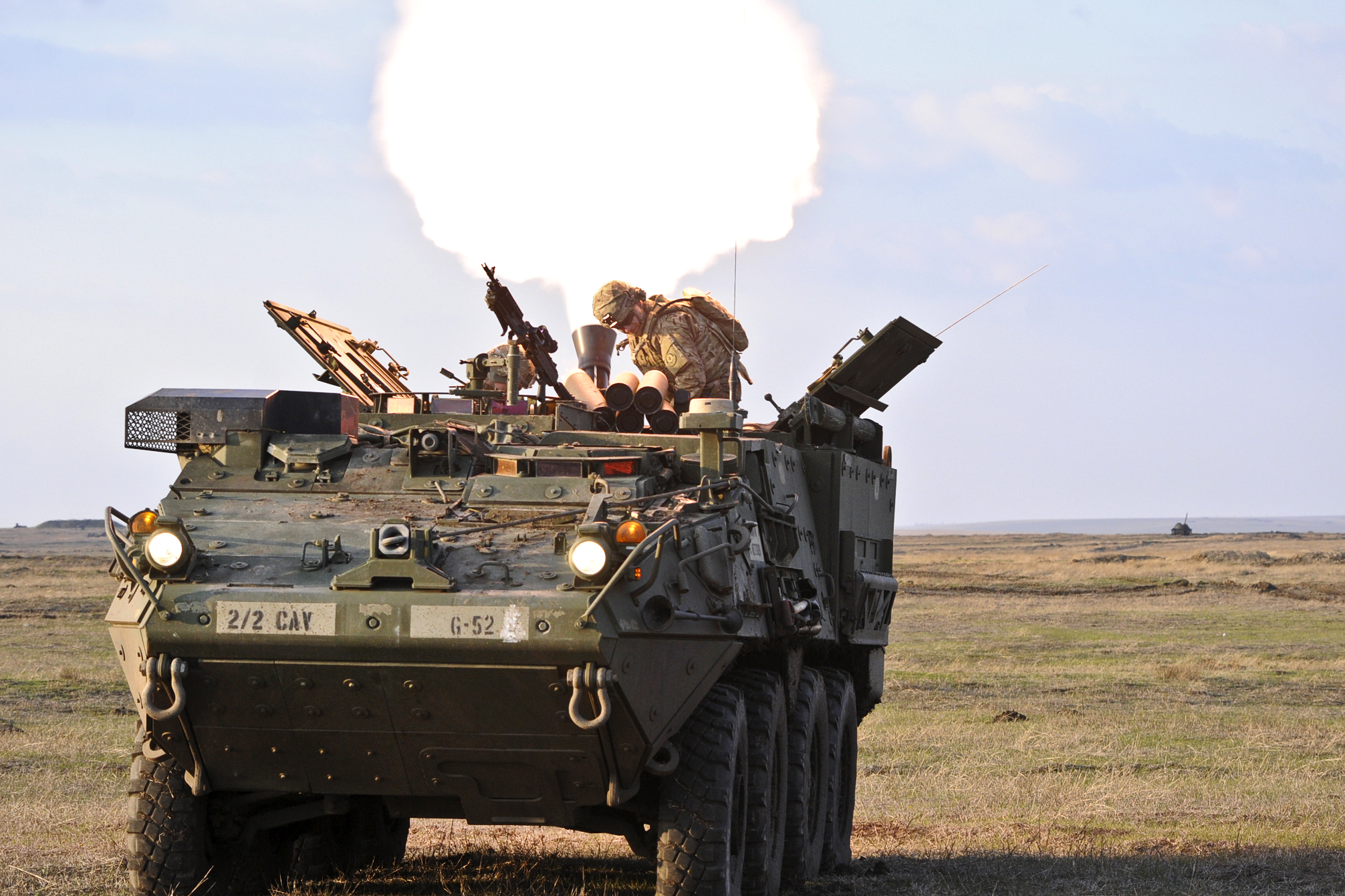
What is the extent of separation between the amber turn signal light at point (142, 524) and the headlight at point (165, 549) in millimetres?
294

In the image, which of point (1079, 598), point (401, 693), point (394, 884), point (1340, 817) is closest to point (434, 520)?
point (401, 693)

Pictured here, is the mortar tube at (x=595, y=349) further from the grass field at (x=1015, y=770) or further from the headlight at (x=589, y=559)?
the headlight at (x=589, y=559)

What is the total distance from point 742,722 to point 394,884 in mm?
2722

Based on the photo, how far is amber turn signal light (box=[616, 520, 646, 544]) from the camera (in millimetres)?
7637

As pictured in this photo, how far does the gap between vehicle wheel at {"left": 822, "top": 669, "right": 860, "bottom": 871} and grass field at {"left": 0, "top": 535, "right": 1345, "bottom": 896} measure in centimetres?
31

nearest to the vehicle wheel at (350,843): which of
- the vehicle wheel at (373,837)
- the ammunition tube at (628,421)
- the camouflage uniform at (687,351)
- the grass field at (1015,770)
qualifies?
the vehicle wheel at (373,837)

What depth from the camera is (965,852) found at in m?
11.7

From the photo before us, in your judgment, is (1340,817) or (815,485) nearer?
(815,485)

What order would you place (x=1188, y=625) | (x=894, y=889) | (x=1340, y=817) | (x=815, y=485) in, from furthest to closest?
(x=1188, y=625), (x=1340, y=817), (x=815, y=485), (x=894, y=889)

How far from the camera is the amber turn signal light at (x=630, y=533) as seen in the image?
7.64 meters

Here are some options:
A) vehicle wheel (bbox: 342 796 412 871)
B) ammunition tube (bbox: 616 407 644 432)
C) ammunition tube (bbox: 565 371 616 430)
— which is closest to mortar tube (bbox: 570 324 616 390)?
ammunition tube (bbox: 565 371 616 430)

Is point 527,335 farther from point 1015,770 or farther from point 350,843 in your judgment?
point 1015,770

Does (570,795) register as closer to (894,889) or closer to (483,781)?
(483,781)

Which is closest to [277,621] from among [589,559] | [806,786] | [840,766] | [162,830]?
[589,559]
